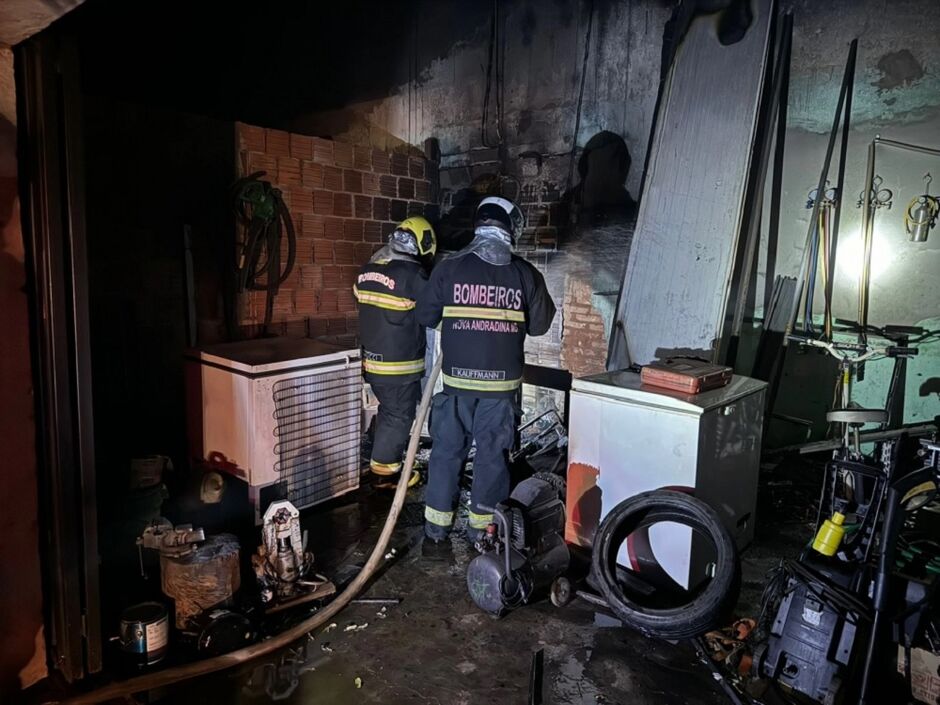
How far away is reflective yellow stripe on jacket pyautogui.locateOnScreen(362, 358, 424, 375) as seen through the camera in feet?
15.0

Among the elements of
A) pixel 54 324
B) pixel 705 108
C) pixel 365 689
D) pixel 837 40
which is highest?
pixel 837 40

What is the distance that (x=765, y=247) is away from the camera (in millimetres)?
5094

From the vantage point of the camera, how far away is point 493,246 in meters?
3.77

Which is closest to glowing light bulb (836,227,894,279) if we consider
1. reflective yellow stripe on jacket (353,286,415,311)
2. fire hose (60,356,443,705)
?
reflective yellow stripe on jacket (353,286,415,311)

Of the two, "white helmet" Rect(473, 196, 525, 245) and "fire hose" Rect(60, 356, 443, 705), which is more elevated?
"white helmet" Rect(473, 196, 525, 245)

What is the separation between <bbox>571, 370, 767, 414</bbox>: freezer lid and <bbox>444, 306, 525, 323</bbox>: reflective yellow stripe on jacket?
0.59 meters

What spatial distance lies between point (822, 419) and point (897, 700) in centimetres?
303

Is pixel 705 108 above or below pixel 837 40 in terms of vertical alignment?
below

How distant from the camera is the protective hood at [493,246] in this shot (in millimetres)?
3766

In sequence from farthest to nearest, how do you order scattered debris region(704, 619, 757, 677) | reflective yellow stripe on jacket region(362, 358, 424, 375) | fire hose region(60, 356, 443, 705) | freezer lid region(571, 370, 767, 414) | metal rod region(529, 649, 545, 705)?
reflective yellow stripe on jacket region(362, 358, 424, 375) → freezer lid region(571, 370, 767, 414) → scattered debris region(704, 619, 757, 677) → metal rod region(529, 649, 545, 705) → fire hose region(60, 356, 443, 705)

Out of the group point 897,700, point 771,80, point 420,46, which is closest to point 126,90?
point 420,46

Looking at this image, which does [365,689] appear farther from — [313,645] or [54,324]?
[54,324]

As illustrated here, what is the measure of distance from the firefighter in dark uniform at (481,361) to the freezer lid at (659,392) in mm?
538

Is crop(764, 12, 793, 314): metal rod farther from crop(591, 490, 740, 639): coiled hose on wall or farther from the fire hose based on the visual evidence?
the fire hose
